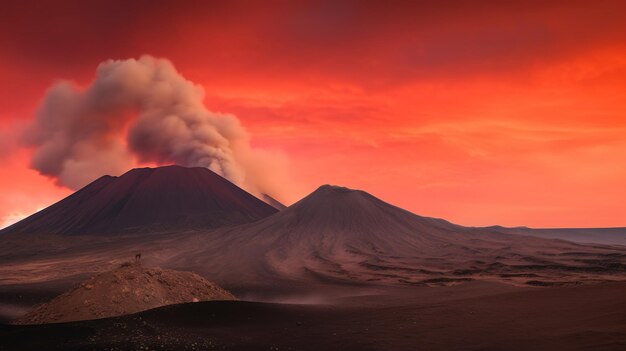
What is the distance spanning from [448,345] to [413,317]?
535 cm

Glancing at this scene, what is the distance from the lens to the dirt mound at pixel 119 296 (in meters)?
22.0

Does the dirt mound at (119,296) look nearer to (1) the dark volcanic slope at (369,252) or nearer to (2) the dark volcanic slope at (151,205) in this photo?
(1) the dark volcanic slope at (369,252)

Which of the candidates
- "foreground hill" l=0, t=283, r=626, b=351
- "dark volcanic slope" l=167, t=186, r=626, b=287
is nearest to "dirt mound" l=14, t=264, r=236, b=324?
"foreground hill" l=0, t=283, r=626, b=351

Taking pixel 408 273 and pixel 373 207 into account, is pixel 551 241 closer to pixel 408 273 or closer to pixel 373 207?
pixel 373 207

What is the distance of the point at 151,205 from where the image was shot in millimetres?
→ 122312

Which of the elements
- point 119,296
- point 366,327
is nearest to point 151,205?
point 119,296

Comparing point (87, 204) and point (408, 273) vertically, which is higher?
point (87, 204)

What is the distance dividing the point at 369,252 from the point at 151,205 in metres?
75.9

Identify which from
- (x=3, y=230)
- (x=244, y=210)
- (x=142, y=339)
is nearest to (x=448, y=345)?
(x=142, y=339)

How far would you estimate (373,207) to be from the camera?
83688 mm

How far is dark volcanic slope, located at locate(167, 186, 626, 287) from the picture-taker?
47719mm

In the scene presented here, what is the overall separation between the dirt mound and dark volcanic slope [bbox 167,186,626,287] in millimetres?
17593

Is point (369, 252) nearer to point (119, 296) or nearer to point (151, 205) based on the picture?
point (119, 296)

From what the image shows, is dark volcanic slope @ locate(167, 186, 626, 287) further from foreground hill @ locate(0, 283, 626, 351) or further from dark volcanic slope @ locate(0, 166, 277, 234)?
dark volcanic slope @ locate(0, 166, 277, 234)
